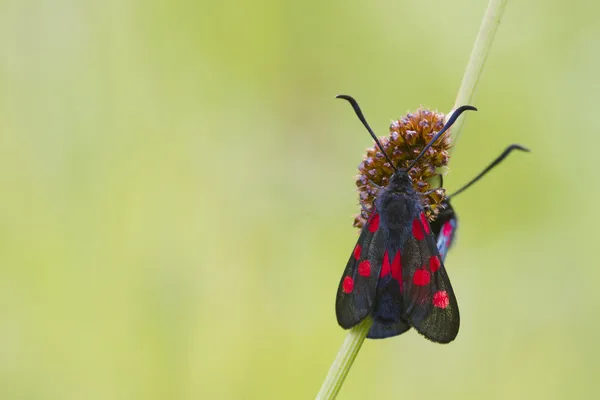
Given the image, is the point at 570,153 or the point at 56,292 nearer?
the point at 56,292

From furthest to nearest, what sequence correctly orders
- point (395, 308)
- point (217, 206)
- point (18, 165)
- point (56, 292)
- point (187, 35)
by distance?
point (187, 35) → point (217, 206) → point (18, 165) → point (56, 292) → point (395, 308)

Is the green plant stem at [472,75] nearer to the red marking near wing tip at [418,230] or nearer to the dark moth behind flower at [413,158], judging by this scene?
the dark moth behind flower at [413,158]

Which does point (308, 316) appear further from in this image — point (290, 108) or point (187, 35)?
point (187, 35)

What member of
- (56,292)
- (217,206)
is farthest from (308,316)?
(56,292)

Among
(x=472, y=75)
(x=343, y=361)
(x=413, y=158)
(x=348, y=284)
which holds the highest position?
(x=472, y=75)

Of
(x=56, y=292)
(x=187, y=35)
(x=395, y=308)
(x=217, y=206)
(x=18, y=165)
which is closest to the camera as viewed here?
(x=395, y=308)

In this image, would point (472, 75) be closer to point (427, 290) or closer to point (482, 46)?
point (482, 46)

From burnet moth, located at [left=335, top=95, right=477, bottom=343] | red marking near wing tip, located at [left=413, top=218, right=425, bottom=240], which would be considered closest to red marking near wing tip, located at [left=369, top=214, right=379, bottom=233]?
burnet moth, located at [left=335, top=95, right=477, bottom=343]

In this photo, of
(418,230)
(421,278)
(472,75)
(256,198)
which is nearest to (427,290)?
(421,278)

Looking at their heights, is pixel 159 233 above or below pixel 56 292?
above
